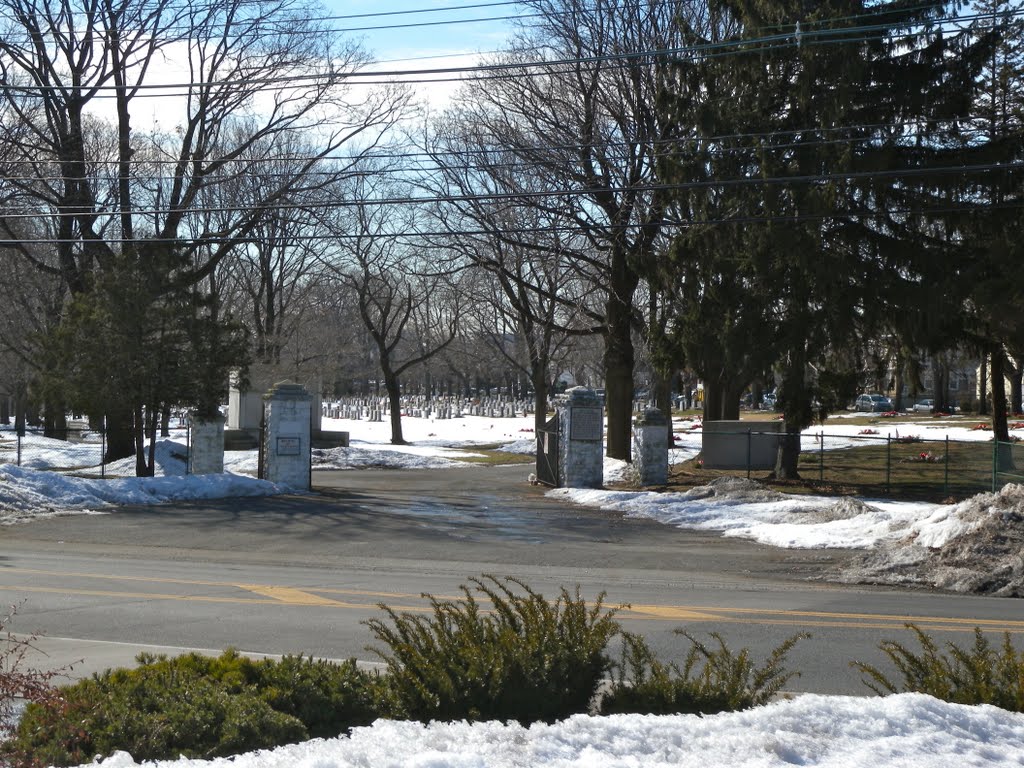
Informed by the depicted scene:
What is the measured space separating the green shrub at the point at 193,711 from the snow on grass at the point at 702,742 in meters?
0.27

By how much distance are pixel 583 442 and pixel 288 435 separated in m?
6.87

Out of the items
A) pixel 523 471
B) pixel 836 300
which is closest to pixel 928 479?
pixel 836 300

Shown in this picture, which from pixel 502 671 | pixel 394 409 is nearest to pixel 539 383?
pixel 394 409

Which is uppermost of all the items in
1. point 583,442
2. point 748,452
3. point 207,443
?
point 583,442

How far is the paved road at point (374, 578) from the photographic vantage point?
386 inches

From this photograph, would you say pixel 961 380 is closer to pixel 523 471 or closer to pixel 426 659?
pixel 523 471

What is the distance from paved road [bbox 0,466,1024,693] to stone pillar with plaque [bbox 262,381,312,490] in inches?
71.4

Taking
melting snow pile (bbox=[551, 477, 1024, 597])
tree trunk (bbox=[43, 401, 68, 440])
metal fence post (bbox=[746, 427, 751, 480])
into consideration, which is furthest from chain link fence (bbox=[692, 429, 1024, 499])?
tree trunk (bbox=[43, 401, 68, 440])

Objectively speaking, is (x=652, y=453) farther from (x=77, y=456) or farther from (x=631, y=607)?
(x=77, y=456)

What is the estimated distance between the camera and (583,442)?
27047 mm

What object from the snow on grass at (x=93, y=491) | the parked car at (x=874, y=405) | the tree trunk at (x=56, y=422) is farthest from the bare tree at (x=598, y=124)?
the parked car at (x=874, y=405)

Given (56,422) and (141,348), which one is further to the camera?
(56,422)

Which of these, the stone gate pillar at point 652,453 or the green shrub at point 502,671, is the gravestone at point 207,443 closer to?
the stone gate pillar at point 652,453

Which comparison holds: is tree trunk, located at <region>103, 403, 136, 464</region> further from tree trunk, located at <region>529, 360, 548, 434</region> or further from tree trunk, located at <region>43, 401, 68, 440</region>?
tree trunk, located at <region>529, 360, 548, 434</region>
